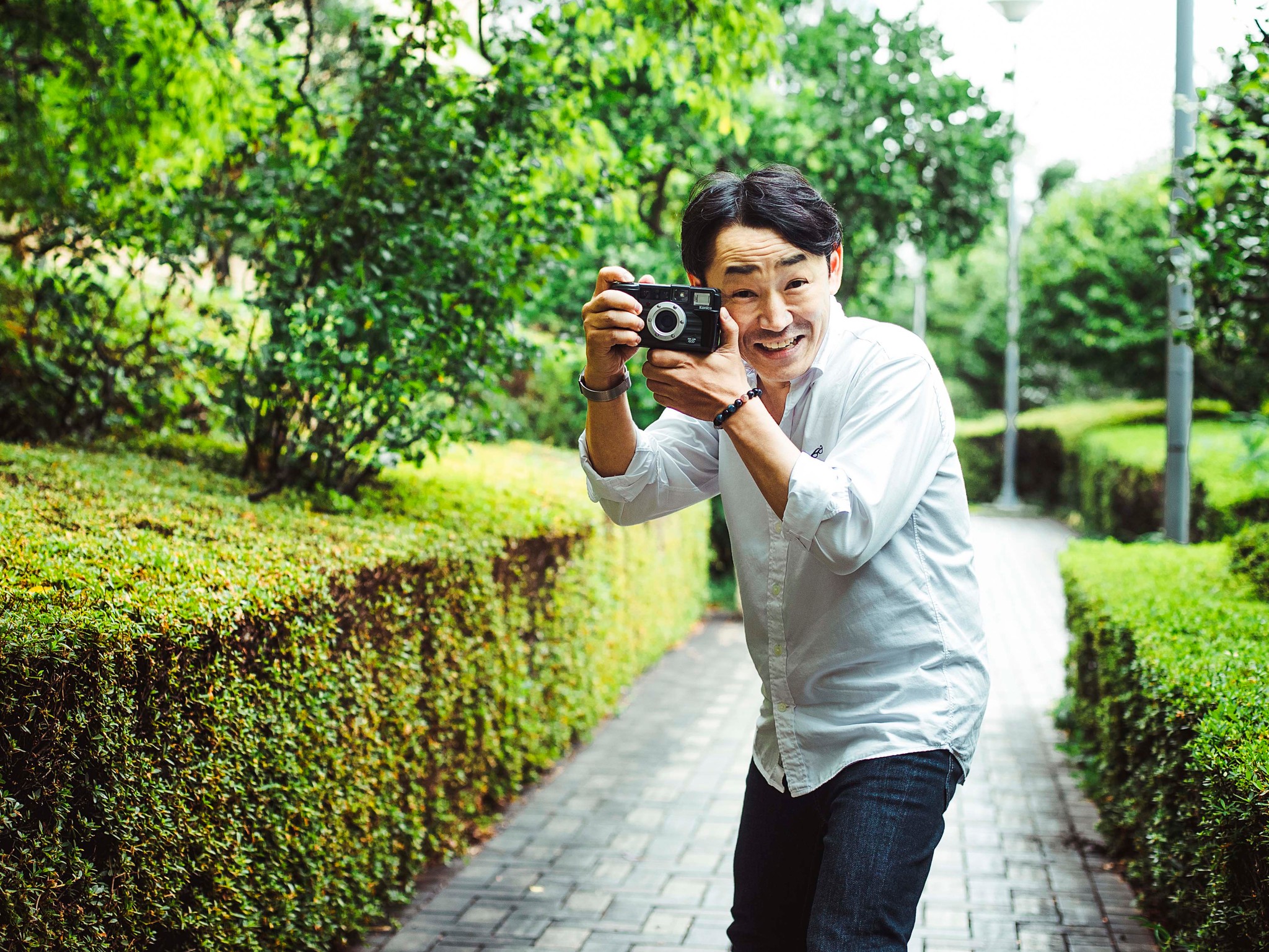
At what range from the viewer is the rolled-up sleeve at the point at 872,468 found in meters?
1.90

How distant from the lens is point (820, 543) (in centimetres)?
193

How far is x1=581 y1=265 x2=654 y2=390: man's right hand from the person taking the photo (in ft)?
7.18

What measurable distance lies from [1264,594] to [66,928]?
4266 millimetres

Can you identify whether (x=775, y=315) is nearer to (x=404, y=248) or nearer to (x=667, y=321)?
(x=667, y=321)

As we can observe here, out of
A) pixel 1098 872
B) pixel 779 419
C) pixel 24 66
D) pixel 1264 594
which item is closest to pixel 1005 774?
pixel 1098 872

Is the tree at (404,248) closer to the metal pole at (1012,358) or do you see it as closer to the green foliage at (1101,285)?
the green foliage at (1101,285)

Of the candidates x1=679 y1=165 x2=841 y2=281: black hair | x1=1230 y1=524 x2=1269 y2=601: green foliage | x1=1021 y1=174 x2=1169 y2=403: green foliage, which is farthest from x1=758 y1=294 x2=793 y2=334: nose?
x1=1021 y1=174 x2=1169 y2=403: green foliage

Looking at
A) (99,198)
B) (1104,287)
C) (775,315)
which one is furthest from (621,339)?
(1104,287)

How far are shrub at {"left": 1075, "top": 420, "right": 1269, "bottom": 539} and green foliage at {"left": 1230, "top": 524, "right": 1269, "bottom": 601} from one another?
297 centimetres

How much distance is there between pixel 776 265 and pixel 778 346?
0.16m

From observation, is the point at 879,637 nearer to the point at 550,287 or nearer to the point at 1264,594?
the point at 1264,594

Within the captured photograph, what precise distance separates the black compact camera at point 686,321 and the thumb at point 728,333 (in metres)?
0.01

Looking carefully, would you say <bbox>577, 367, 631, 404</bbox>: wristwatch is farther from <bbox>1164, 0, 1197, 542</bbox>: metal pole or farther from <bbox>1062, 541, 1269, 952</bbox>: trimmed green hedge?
<bbox>1164, 0, 1197, 542</bbox>: metal pole

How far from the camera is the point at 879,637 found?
2105 mm
